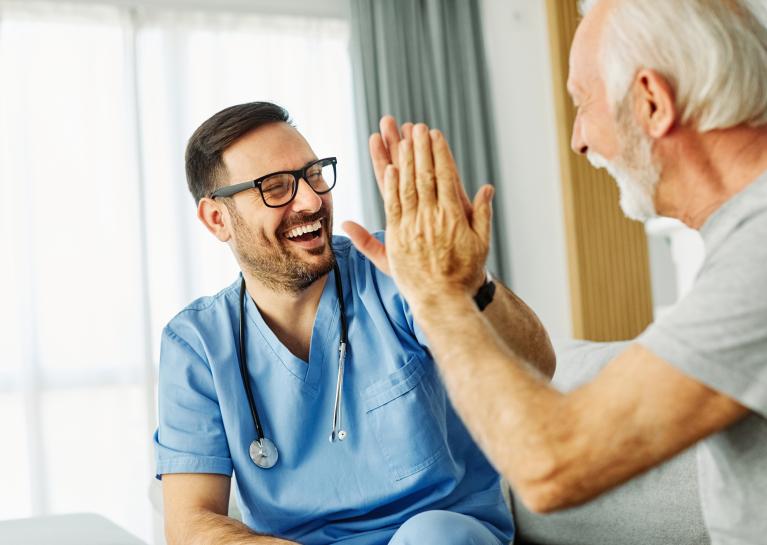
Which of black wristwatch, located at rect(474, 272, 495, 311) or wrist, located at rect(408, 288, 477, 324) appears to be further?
black wristwatch, located at rect(474, 272, 495, 311)

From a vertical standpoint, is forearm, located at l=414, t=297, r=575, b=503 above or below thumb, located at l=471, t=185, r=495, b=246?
below

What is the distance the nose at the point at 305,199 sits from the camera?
179 centimetres

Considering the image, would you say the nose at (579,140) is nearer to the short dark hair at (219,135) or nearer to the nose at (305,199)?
the nose at (305,199)

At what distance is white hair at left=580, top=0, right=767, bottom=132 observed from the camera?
1.05 m

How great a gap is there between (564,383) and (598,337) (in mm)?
1987

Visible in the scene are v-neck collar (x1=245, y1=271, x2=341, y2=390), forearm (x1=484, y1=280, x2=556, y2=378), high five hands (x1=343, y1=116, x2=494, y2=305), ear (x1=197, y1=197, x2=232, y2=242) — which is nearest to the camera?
high five hands (x1=343, y1=116, x2=494, y2=305)

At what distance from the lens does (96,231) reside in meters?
3.94

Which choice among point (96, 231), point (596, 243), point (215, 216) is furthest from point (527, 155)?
point (215, 216)

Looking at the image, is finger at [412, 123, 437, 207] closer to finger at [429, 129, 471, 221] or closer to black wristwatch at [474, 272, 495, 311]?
finger at [429, 129, 471, 221]

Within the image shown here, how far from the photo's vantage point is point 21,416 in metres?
3.80

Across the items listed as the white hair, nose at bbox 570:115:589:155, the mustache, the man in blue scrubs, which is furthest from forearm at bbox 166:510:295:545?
the white hair

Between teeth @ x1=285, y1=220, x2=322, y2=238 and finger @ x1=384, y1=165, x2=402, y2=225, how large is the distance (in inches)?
21.1

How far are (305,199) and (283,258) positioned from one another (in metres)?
0.13

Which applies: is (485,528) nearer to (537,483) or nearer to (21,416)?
(537,483)
